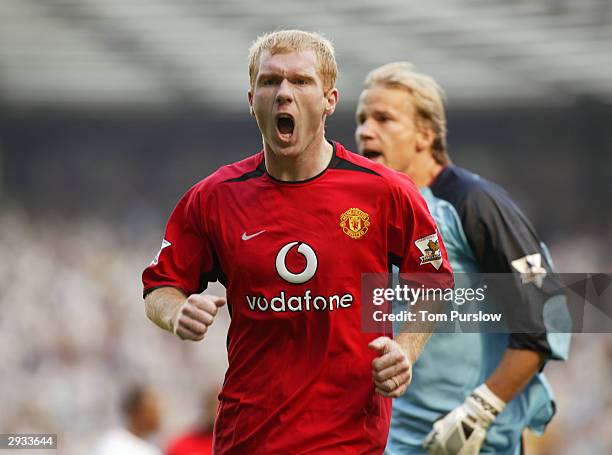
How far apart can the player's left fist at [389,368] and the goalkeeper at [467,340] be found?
1.17 m

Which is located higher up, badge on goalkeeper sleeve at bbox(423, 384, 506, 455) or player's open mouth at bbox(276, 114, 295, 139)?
player's open mouth at bbox(276, 114, 295, 139)

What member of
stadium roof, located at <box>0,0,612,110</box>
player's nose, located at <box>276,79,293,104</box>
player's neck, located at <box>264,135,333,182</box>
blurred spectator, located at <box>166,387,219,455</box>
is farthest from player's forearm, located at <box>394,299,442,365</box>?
stadium roof, located at <box>0,0,612,110</box>

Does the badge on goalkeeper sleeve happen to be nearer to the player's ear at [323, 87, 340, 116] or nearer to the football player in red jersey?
the football player in red jersey

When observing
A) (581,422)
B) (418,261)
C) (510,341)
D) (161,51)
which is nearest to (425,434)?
(510,341)

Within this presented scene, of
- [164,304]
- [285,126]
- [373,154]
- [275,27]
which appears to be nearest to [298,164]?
[285,126]

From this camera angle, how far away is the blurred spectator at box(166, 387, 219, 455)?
5.81 m

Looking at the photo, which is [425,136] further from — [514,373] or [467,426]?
[467,426]

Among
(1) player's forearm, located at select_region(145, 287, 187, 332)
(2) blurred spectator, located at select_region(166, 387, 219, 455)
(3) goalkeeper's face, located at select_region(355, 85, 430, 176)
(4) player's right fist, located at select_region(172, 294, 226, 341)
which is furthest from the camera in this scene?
(2) blurred spectator, located at select_region(166, 387, 219, 455)

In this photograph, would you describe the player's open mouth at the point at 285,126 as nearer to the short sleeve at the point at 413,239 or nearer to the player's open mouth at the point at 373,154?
the short sleeve at the point at 413,239

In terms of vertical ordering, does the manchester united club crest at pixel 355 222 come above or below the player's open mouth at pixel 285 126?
below

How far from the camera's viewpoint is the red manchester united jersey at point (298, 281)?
2.91 m

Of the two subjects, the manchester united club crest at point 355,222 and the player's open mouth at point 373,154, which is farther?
the player's open mouth at point 373,154

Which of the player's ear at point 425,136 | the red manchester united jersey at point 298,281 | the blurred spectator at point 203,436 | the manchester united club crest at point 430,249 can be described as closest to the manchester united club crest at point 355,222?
the red manchester united jersey at point 298,281

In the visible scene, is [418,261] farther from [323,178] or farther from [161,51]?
[161,51]
